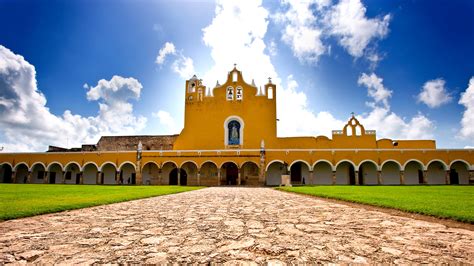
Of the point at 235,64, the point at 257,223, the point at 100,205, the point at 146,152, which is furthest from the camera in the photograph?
the point at 235,64

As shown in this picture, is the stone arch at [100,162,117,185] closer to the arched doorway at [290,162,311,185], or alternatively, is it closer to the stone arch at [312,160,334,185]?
the arched doorway at [290,162,311,185]

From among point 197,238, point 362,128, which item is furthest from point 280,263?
point 362,128

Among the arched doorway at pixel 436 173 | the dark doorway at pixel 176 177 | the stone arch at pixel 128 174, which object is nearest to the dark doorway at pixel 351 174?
the arched doorway at pixel 436 173

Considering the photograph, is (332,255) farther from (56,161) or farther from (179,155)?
(56,161)

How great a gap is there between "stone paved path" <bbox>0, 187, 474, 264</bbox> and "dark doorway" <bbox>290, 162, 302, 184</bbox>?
2348 centimetres

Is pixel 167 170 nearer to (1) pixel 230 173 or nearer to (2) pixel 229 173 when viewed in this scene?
(2) pixel 229 173

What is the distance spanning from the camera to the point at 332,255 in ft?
8.84

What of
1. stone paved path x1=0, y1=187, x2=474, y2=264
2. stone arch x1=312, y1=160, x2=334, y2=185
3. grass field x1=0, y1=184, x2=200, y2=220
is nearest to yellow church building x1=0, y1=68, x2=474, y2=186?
stone arch x1=312, y1=160, x2=334, y2=185

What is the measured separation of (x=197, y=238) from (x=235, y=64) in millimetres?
29877

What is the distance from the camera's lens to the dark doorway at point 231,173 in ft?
91.9

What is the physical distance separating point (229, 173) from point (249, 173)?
7.04 feet

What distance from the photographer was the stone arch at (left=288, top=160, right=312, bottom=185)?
2755 cm

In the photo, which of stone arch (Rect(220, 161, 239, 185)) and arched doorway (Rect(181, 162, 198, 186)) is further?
arched doorway (Rect(181, 162, 198, 186))

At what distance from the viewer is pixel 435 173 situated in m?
26.8
